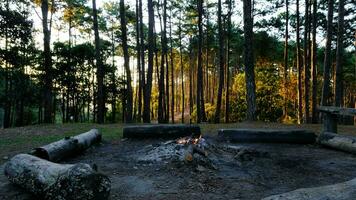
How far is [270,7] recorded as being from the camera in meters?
23.9

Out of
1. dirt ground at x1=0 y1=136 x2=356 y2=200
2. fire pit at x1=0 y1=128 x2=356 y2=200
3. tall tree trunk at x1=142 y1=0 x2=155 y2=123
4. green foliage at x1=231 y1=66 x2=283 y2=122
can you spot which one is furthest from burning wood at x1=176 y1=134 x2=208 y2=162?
green foliage at x1=231 y1=66 x2=283 y2=122

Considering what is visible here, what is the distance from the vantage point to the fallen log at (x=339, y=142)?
29.3 feet

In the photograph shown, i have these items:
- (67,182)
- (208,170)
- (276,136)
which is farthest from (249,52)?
(67,182)

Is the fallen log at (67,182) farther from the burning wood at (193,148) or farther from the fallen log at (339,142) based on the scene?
the fallen log at (339,142)

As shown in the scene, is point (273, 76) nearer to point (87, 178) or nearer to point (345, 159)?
point (345, 159)

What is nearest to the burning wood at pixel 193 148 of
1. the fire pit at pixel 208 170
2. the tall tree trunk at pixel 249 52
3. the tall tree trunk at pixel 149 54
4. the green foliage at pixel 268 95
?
the fire pit at pixel 208 170

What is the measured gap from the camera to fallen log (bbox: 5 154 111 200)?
468cm

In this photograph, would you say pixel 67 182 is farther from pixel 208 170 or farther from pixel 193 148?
pixel 193 148

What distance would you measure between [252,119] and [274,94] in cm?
1554

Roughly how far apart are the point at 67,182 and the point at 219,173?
10.1 feet

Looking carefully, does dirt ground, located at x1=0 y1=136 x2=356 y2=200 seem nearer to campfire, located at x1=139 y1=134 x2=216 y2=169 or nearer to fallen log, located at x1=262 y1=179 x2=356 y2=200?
campfire, located at x1=139 y1=134 x2=216 y2=169

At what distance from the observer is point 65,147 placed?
7.97 metres

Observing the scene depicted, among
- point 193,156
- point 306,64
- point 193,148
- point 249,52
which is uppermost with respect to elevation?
point 306,64

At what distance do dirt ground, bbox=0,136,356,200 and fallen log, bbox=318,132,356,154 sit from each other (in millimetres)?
207
